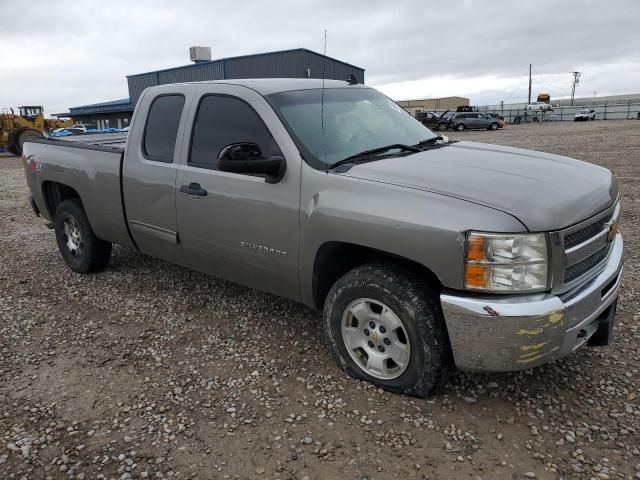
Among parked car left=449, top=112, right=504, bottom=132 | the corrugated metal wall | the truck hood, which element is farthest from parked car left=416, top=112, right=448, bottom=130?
the truck hood

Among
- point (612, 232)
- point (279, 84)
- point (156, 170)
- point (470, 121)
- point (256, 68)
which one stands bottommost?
point (470, 121)

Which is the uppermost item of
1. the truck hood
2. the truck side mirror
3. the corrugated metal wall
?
the corrugated metal wall

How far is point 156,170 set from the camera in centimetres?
425

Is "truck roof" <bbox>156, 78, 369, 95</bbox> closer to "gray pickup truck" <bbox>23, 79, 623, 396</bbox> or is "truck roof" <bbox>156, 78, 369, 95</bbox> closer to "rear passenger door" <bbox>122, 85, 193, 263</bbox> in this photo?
"gray pickup truck" <bbox>23, 79, 623, 396</bbox>

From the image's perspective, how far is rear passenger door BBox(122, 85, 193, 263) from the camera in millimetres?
4180

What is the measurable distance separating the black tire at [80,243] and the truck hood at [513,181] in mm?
3279

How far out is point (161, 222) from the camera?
169 inches

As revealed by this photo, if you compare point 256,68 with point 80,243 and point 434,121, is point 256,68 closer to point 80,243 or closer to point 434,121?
point 434,121

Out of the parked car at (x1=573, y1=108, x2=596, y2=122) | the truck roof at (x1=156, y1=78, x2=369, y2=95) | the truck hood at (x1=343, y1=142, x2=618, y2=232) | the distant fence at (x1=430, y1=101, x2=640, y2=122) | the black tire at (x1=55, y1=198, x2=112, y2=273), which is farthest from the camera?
the distant fence at (x1=430, y1=101, x2=640, y2=122)

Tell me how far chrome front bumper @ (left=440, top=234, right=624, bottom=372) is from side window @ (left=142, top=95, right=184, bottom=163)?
2.58 m

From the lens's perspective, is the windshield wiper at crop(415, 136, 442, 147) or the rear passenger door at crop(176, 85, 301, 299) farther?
the windshield wiper at crop(415, 136, 442, 147)

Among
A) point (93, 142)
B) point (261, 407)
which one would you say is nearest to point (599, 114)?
Answer: point (93, 142)

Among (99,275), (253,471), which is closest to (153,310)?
(99,275)

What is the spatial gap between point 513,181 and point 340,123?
4.30 feet
